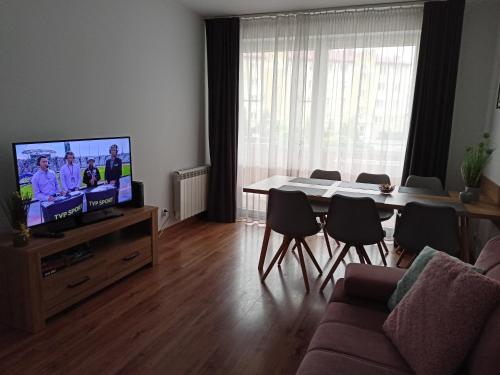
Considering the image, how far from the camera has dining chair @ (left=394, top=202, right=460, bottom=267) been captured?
8.45 feet

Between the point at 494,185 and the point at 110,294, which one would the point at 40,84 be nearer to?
the point at 110,294

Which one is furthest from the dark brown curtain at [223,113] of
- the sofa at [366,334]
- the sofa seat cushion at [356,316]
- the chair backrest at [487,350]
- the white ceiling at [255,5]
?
the chair backrest at [487,350]

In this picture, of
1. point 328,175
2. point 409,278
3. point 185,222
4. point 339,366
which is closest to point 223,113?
point 185,222

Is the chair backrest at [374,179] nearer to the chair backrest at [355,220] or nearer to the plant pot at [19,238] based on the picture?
the chair backrest at [355,220]

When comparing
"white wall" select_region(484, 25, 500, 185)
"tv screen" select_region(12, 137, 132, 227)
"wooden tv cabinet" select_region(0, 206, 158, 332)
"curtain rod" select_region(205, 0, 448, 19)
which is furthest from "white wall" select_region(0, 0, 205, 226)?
"white wall" select_region(484, 25, 500, 185)

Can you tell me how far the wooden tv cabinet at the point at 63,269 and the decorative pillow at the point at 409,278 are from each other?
6.85 ft

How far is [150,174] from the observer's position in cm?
415

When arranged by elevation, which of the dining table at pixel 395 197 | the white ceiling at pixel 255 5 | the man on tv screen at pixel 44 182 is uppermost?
the white ceiling at pixel 255 5

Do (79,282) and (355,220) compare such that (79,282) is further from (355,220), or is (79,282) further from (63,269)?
(355,220)

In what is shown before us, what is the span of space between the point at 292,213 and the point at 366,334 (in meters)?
1.43

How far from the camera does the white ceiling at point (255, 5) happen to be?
4070 millimetres

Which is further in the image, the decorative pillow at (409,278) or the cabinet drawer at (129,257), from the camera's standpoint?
the cabinet drawer at (129,257)

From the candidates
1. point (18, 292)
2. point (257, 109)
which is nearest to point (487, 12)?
point (257, 109)

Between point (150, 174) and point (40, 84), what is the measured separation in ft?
5.07
